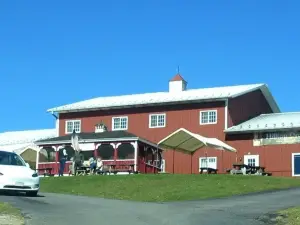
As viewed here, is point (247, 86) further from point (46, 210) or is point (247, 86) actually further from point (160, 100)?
point (46, 210)

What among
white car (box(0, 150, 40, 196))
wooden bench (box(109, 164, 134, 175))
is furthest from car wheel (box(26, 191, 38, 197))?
wooden bench (box(109, 164, 134, 175))

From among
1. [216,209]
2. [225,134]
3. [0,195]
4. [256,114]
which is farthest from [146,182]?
[256,114]

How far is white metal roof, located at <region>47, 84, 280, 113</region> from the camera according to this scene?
157 ft

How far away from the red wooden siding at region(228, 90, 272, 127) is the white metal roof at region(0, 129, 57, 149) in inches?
736

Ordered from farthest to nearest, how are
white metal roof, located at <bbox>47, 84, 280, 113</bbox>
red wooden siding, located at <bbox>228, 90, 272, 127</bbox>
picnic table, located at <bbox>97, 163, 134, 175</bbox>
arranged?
white metal roof, located at <bbox>47, 84, 280, 113</bbox> → red wooden siding, located at <bbox>228, 90, 272, 127</bbox> → picnic table, located at <bbox>97, 163, 134, 175</bbox>

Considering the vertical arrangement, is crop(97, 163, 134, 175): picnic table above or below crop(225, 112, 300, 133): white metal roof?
below

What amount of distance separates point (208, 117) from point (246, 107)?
382 centimetres

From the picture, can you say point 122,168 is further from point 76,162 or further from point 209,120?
point 209,120

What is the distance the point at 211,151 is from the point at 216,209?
2931 centimetres

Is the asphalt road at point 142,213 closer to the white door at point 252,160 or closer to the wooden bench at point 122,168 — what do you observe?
the wooden bench at point 122,168

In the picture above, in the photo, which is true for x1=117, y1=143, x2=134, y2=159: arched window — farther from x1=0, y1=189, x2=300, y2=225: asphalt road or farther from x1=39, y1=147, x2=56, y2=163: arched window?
x1=0, y1=189, x2=300, y2=225: asphalt road

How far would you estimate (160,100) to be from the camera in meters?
49.2

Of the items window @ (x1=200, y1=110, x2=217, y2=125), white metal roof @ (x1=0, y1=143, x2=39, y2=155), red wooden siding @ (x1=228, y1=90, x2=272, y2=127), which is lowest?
white metal roof @ (x1=0, y1=143, x2=39, y2=155)

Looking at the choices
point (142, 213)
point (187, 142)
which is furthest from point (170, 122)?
point (142, 213)
